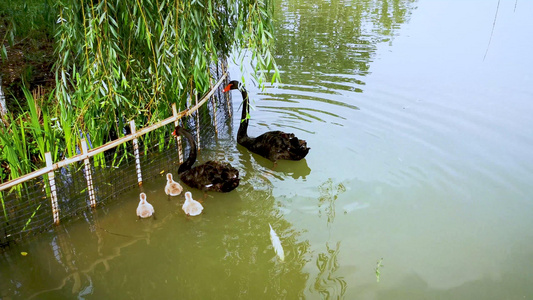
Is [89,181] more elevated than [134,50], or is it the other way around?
[134,50]

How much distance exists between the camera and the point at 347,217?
5.83 m

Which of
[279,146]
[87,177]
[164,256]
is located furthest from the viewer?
[279,146]

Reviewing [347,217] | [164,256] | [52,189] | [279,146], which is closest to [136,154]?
[52,189]

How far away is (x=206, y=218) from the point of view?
19.1ft

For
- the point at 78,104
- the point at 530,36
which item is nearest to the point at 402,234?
the point at 78,104

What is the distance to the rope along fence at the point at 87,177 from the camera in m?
5.40

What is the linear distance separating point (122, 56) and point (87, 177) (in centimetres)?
155

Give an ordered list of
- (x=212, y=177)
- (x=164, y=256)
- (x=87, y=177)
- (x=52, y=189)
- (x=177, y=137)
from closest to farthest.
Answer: (x=164, y=256) < (x=52, y=189) < (x=87, y=177) < (x=212, y=177) < (x=177, y=137)

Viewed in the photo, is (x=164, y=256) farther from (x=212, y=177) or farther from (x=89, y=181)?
(x=89, y=181)

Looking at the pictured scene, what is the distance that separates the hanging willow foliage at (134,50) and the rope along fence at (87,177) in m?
0.38

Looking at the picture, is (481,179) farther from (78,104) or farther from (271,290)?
(78,104)

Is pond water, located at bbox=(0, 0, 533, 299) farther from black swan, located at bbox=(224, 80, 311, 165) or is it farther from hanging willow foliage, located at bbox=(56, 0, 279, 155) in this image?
hanging willow foliage, located at bbox=(56, 0, 279, 155)

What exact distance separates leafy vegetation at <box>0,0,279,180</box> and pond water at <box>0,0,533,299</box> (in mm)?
1170

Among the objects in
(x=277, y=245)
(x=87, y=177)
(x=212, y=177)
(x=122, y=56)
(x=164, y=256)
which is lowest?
(x=164, y=256)
